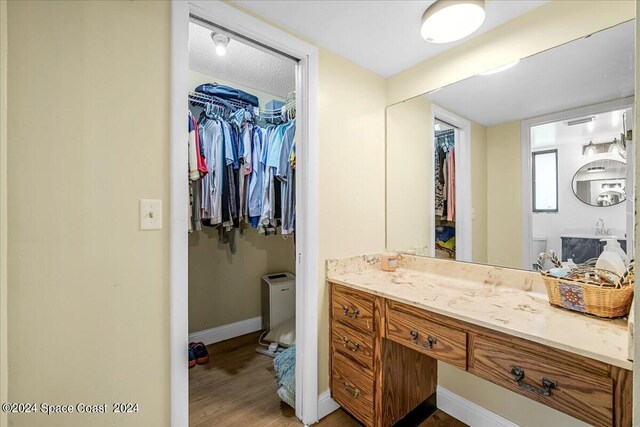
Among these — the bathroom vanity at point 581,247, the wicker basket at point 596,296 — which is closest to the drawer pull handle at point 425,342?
the wicker basket at point 596,296

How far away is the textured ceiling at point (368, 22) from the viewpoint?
1.35 metres

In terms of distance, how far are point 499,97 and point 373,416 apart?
1865 mm

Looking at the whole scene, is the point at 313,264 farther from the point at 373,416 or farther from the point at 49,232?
the point at 49,232

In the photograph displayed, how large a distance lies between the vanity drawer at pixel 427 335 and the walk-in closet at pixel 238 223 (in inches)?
33.3

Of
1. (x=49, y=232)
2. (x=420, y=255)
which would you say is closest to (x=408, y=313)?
(x=420, y=255)

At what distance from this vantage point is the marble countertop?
33.8 inches

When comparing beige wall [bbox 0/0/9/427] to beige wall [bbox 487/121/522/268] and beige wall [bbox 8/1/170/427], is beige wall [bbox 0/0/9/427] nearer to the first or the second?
beige wall [bbox 8/1/170/427]

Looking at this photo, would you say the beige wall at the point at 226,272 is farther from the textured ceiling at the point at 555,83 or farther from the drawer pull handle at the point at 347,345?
the textured ceiling at the point at 555,83

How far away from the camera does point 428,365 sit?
5.58ft

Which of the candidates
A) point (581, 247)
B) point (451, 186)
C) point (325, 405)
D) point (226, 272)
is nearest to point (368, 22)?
point (451, 186)

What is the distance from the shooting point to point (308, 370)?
5.33 feet

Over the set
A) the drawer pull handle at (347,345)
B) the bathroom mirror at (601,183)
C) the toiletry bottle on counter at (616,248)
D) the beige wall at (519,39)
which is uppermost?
the beige wall at (519,39)

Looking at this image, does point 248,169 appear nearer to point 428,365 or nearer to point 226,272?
point 226,272

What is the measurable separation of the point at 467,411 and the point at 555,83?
1.82 meters
